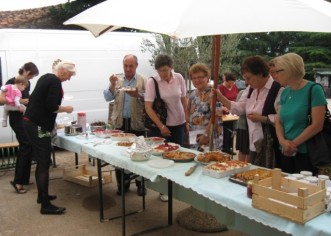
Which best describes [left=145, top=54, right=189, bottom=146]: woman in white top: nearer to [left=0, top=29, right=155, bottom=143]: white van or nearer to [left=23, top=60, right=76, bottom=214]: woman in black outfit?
[left=23, top=60, right=76, bottom=214]: woman in black outfit

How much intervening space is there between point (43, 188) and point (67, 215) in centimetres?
39

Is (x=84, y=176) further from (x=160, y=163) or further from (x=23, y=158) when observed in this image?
(x=160, y=163)

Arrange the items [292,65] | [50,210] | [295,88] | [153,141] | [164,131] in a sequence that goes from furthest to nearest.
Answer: [50,210], [164,131], [153,141], [295,88], [292,65]

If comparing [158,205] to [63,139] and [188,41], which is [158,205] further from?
[188,41]

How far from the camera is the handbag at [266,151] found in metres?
3.30

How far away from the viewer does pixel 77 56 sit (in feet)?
23.1

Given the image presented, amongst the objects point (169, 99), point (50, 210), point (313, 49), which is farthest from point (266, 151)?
point (313, 49)

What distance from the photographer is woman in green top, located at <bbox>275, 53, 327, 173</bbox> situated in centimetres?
279

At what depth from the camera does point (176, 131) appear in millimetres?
4348

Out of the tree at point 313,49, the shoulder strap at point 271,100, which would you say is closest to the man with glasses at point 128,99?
the shoulder strap at point 271,100

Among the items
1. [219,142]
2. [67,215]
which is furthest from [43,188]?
[219,142]

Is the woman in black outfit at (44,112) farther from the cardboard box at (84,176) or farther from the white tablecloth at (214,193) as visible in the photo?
the cardboard box at (84,176)

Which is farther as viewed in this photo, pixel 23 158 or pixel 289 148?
pixel 23 158

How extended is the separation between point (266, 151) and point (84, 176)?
3001mm
